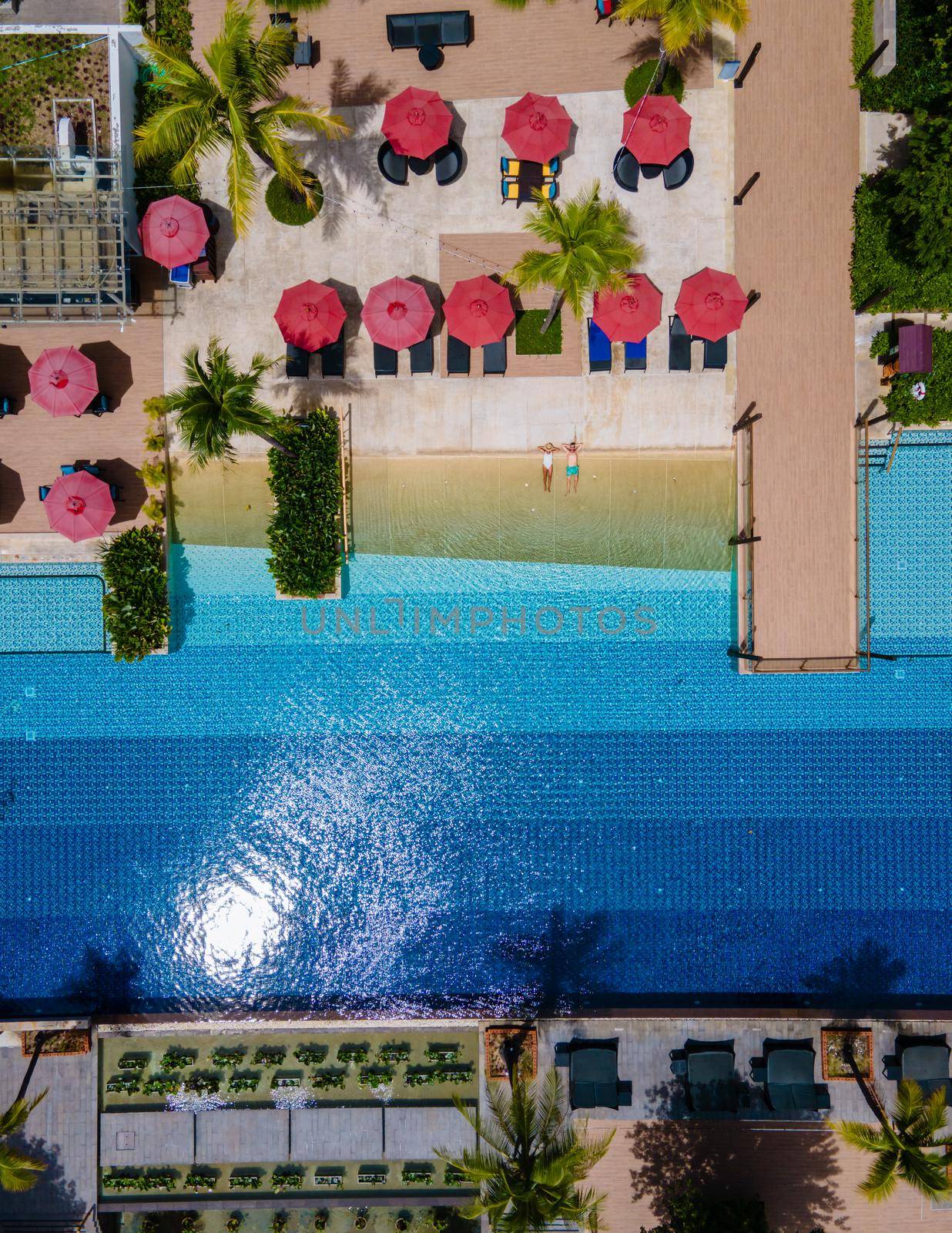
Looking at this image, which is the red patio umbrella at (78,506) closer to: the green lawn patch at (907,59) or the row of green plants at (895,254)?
the row of green plants at (895,254)

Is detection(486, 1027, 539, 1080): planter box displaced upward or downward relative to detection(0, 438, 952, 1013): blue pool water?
downward

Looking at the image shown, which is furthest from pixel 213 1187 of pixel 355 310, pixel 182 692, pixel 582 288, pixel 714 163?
pixel 714 163

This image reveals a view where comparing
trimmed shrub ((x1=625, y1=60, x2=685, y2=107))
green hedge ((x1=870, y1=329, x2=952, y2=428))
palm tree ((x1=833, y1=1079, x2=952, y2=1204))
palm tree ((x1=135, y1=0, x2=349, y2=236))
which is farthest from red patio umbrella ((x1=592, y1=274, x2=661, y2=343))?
palm tree ((x1=833, y1=1079, x2=952, y2=1204))

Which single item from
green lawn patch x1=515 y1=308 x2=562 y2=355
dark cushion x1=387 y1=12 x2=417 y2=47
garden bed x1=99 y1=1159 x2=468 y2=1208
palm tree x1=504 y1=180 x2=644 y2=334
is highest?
dark cushion x1=387 y1=12 x2=417 y2=47

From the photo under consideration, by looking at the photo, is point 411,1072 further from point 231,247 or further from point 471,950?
point 231,247

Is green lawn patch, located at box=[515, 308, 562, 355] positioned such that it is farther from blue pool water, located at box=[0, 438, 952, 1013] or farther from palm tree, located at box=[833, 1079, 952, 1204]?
palm tree, located at box=[833, 1079, 952, 1204]

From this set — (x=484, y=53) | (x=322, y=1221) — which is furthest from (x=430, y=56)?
(x=322, y=1221)

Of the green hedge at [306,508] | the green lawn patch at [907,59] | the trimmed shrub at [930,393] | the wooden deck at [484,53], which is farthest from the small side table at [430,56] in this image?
the trimmed shrub at [930,393]

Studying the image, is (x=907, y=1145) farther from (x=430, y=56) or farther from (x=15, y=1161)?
(x=430, y=56)
